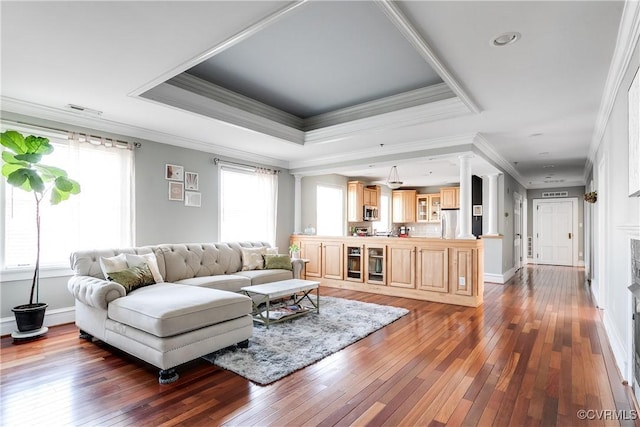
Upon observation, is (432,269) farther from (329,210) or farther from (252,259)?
(329,210)

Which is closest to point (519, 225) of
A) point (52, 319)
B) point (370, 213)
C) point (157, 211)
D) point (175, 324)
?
point (370, 213)

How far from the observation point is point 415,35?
233cm

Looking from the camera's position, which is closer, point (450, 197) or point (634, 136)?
point (634, 136)

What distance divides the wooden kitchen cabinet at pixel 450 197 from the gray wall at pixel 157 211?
6.32 meters

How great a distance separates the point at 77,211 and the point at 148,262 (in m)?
1.10

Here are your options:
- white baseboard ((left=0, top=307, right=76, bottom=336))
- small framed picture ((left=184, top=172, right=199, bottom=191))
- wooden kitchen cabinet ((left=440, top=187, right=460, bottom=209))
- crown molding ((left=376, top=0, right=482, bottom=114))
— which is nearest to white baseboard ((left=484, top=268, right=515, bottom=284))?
wooden kitchen cabinet ((left=440, top=187, right=460, bottom=209))

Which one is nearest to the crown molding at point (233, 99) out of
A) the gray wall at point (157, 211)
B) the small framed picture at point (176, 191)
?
the gray wall at point (157, 211)

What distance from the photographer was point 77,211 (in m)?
4.04

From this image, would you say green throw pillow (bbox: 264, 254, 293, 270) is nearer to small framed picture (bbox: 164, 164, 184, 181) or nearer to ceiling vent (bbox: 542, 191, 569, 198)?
small framed picture (bbox: 164, 164, 184, 181)

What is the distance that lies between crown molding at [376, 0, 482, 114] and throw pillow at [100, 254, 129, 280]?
3.44 meters

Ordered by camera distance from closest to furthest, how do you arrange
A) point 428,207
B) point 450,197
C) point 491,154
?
point 491,154
point 450,197
point 428,207

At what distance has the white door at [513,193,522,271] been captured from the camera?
8.60 meters

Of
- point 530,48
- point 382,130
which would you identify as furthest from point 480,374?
point 382,130

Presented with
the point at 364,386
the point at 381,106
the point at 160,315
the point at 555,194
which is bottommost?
the point at 364,386
